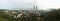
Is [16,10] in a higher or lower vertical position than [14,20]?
higher

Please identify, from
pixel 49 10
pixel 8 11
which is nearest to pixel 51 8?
pixel 49 10

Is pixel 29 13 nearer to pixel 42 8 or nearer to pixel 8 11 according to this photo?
pixel 42 8

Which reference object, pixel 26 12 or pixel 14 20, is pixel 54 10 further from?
pixel 14 20

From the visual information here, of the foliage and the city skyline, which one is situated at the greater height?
the city skyline

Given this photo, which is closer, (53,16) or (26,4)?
(53,16)

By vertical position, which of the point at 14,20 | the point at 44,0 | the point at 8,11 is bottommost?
the point at 14,20

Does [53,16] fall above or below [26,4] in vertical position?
below

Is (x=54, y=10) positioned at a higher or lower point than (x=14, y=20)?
higher

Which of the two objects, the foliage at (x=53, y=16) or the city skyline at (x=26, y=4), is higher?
the city skyline at (x=26, y=4)

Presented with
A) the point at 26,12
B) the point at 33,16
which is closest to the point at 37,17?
the point at 33,16
